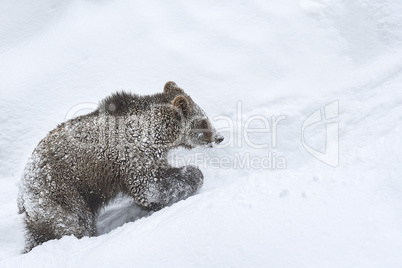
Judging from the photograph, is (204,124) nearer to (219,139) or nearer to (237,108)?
(219,139)

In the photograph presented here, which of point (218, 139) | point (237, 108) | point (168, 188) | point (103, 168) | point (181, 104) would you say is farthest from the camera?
point (237, 108)

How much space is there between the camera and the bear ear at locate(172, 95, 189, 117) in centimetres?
422

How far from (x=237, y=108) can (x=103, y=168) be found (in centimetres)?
238

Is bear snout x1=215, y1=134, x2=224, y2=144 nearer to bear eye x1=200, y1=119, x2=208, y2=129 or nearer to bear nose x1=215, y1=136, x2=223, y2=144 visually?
bear nose x1=215, y1=136, x2=223, y2=144

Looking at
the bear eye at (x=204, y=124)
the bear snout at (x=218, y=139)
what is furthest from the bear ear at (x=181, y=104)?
the bear snout at (x=218, y=139)

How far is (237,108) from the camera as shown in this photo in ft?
18.0

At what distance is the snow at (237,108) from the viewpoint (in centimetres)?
266

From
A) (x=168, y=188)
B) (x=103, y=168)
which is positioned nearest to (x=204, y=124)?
(x=168, y=188)

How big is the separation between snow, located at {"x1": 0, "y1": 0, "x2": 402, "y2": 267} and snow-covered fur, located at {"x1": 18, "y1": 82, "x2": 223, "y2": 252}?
0.28m

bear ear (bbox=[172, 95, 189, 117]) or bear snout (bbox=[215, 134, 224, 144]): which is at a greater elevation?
bear ear (bbox=[172, 95, 189, 117])

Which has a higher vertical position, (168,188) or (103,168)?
(103,168)

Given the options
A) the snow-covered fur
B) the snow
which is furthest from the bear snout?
the snow-covered fur

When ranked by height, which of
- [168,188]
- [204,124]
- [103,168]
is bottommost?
[168,188]

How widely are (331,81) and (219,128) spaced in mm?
1993
